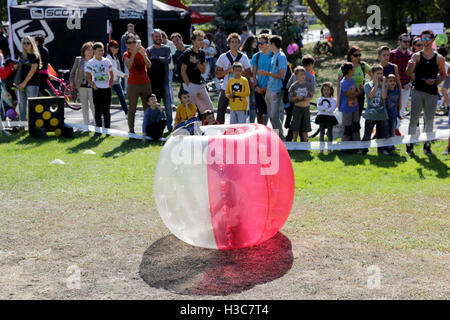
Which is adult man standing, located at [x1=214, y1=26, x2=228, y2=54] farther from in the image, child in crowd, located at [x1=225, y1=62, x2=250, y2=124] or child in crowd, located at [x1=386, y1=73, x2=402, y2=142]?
child in crowd, located at [x1=386, y1=73, x2=402, y2=142]

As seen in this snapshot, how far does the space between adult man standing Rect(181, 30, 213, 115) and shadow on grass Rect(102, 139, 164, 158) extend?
120 centimetres

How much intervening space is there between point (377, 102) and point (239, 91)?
8.41 feet

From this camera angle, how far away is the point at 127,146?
11570mm

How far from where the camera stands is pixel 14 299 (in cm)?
496

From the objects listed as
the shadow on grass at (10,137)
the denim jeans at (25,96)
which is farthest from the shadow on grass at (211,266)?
the denim jeans at (25,96)

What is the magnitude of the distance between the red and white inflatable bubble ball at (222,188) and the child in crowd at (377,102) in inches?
179

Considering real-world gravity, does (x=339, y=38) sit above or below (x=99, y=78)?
above

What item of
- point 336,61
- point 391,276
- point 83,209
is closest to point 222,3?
point 336,61

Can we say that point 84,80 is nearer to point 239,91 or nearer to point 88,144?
point 88,144

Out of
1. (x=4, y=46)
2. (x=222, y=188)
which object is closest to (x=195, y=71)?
(x=222, y=188)

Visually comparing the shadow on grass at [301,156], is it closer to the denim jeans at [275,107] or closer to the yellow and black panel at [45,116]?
the denim jeans at [275,107]

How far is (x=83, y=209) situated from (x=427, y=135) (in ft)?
19.8

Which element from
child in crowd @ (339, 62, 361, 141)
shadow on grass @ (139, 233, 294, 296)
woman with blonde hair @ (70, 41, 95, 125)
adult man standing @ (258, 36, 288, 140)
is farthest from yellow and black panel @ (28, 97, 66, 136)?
shadow on grass @ (139, 233, 294, 296)
